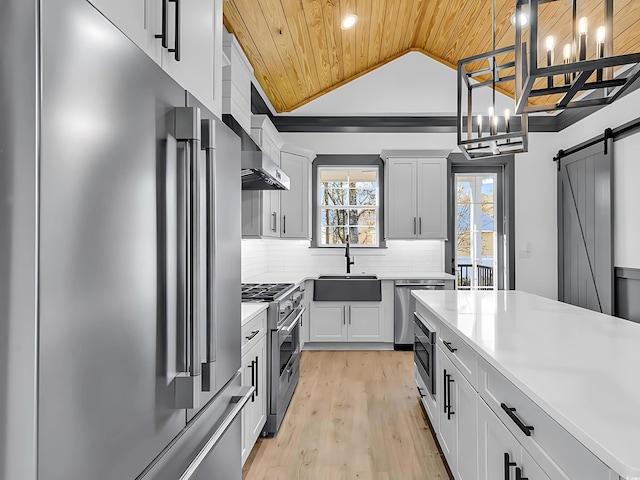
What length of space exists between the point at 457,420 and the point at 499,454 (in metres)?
0.61

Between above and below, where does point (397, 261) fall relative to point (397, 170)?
below

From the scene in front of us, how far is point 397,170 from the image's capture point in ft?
17.2

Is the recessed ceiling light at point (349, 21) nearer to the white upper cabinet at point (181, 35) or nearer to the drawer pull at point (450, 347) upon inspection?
the white upper cabinet at point (181, 35)

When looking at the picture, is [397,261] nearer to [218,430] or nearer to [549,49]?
[549,49]

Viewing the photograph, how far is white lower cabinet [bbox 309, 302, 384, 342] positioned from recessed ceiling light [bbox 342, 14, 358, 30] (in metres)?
2.88

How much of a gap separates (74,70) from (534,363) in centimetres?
145

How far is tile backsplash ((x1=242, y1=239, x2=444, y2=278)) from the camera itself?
18.2 ft

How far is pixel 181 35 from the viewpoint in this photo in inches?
48.3

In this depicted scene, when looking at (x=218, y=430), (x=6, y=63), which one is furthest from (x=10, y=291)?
(x=218, y=430)

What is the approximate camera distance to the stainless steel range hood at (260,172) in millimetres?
2631

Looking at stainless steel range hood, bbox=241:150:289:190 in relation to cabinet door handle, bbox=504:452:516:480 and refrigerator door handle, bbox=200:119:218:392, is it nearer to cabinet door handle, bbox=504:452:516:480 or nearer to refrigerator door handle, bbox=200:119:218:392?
refrigerator door handle, bbox=200:119:218:392

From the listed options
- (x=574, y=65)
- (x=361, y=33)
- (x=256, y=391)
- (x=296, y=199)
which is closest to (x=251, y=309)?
(x=256, y=391)

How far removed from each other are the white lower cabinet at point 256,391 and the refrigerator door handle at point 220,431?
70 centimetres

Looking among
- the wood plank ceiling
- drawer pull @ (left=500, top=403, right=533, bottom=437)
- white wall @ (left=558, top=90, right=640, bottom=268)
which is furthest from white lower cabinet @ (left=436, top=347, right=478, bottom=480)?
the wood plank ceiling
